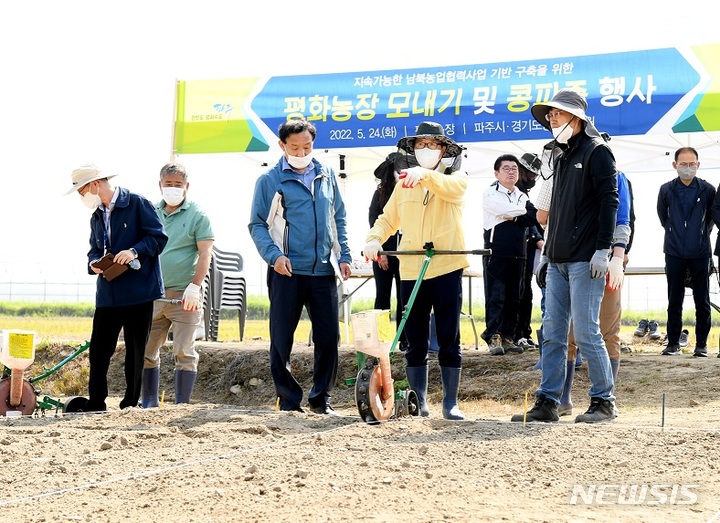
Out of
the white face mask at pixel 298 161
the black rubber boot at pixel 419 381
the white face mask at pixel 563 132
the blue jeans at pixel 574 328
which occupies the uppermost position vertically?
the white face mask at pixel 563 132

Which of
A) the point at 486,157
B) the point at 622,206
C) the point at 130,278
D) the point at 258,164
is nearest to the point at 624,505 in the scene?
the point at 622,206

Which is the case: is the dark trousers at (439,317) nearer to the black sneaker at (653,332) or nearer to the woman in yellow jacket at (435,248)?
the woman in yellow jacket at (435,248)

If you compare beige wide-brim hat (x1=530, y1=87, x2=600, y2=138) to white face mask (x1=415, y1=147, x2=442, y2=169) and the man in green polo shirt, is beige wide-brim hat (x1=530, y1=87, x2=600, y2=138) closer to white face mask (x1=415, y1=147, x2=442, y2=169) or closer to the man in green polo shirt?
white face mask (x1=415, y1=147, x2=442, y2=169)

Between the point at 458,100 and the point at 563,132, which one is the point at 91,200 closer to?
the point at 563,132

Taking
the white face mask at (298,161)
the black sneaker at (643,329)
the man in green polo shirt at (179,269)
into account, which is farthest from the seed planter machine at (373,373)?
the black sneaker at (643,329)

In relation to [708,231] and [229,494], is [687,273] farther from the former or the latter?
[229,494]

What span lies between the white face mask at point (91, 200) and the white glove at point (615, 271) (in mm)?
3246

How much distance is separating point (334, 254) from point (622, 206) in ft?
5.99

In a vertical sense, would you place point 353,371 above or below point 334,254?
below

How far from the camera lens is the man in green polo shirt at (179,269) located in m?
7.23

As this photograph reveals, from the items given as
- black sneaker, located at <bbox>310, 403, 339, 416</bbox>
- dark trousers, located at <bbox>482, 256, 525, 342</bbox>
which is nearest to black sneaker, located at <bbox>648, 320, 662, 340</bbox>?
dark trousers, located at <bbox>482, 256, 525, 342</bbox>

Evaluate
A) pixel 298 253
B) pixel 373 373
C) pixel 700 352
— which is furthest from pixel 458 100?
pixel 373 373

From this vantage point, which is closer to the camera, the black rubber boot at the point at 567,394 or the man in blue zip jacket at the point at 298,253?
the man in blue zip jacket at the point at 298,253

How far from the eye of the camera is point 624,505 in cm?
390
